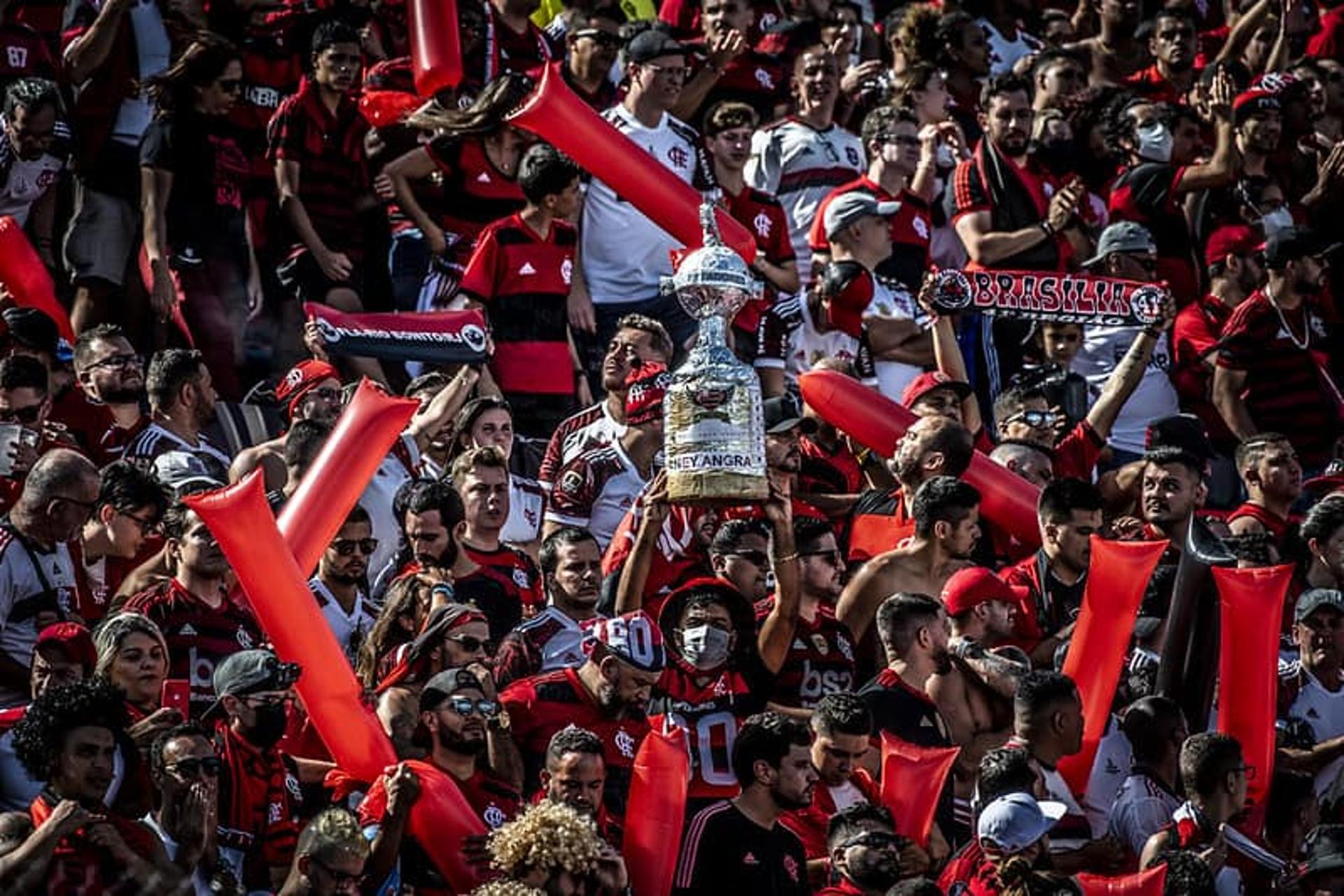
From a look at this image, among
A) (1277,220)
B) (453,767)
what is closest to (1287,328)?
(1277,220)

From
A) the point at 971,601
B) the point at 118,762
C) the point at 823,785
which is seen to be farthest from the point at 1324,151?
the point at 118,762

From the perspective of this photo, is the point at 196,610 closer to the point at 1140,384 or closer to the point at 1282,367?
the point at 1140,384

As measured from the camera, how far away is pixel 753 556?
10922 millimetres

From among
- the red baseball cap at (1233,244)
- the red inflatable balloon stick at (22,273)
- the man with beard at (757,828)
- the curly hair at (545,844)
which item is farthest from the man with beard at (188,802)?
the red baseball cap at (1233,244)

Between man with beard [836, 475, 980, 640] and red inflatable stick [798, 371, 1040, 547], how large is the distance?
65cm

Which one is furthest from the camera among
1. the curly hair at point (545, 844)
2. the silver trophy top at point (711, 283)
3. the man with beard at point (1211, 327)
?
the man with beard at point (1211, 327)

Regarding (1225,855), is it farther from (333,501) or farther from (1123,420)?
(1123,420)

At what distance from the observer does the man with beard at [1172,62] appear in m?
16.8

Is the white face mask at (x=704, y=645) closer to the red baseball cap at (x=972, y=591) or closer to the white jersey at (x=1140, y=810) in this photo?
the red baseball cap at (x=972, y=591)

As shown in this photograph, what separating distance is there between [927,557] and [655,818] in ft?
7.01

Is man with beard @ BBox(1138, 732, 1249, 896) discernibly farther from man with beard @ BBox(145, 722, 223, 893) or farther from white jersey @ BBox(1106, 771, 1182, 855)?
man with beard @ BBox(145, 722, 223, 893)

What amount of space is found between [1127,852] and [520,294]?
12.8 feet

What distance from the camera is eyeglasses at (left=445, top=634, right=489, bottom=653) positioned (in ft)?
33.1

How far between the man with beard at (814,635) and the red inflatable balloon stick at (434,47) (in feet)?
11.6
